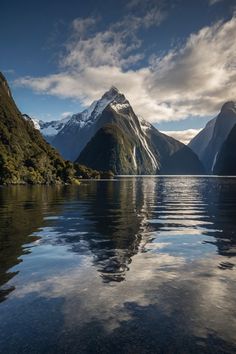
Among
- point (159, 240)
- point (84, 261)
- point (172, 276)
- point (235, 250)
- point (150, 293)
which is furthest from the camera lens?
Answer: point (159, 240)

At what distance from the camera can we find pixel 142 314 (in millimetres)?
11234

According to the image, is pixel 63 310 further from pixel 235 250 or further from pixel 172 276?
pixel 235 250

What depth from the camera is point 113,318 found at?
10891 mm

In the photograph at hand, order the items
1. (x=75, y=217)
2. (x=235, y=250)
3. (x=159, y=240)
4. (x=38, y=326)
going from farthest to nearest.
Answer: (x=75, y=217) < (x=159, y=240) < (x=235, y=250) < (x=38, y=326)

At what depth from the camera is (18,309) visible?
11.5m

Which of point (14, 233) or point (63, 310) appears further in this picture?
point (14, 233)

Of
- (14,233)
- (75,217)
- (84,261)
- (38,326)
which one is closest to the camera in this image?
(38,326)

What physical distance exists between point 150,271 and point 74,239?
9.57 metres

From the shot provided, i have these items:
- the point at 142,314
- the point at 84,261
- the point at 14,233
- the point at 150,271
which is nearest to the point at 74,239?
the point at 14,233

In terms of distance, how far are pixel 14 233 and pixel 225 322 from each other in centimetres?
1879

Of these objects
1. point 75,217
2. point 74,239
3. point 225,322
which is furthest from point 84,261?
point 75,217

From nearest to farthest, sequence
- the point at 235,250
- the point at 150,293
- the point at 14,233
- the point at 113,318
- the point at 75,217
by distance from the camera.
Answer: the point at 113,318 → the point at 150,293 → the point at 235,250 → the point at 14,233 → the point at 75,217

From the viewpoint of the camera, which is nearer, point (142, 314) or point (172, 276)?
point (142, 314)

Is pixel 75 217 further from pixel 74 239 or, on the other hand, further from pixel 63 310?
pixel 63 310
